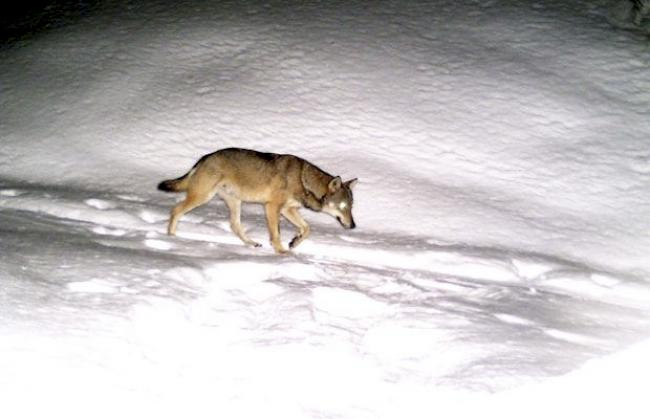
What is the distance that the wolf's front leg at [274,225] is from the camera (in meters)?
6.69

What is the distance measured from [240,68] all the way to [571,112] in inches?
238

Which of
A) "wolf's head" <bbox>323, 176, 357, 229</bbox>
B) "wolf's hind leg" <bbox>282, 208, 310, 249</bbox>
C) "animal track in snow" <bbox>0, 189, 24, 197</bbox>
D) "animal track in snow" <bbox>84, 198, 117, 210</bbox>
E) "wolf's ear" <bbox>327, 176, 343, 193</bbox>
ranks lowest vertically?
"animal track in snow" <bbox>0, 189, 24, 197</bbox>

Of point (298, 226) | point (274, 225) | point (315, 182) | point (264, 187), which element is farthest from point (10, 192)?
point (315, 182)

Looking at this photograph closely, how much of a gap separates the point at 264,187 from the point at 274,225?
0.44 m

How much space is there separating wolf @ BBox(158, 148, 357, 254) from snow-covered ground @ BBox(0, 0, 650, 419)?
0.31 meters

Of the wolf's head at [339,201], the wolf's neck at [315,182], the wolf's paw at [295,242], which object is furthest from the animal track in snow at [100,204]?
the wolf's head at [339,201]

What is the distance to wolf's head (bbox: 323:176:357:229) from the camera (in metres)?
6.86

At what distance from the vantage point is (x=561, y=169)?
8938mm

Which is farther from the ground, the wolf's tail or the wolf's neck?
the wolf's neck

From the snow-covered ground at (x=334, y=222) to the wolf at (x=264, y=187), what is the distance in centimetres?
31

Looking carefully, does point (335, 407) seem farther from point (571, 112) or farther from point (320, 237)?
point (571, 112)

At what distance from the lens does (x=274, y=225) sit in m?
6.74

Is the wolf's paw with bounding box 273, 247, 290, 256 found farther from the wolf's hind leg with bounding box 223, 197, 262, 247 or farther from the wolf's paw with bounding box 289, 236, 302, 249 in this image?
the wolf's hind leg with bounding box 223, 197, 262, 247

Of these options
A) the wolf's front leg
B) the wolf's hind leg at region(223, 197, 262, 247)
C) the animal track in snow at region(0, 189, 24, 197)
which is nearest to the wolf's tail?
the wolf's hind leg at region(223, 197, 262, 247)
